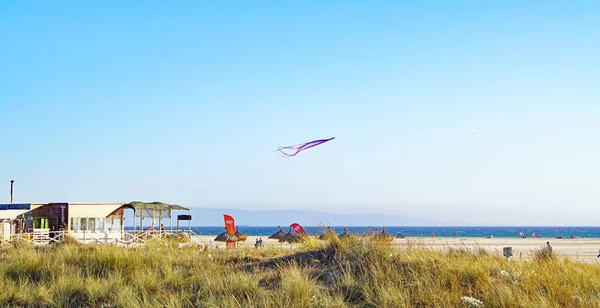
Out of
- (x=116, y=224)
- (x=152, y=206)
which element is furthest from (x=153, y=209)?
(x=116, y=224)

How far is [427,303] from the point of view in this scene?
10578 mm

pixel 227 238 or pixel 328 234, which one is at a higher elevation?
pixel 328 234

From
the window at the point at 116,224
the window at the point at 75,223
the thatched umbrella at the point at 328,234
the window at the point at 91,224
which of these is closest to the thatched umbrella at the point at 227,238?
the window at the point at 116,224

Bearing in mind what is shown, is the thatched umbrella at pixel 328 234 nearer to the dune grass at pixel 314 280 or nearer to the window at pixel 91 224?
the dune grass at pixel 314 280

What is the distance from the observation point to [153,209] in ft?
131

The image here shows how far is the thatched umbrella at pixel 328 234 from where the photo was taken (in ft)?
49.5

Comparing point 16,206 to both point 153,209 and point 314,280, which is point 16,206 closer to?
point 153,209

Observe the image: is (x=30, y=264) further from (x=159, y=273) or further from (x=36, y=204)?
(x=36, y=204)

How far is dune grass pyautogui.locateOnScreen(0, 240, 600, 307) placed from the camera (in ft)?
35.5

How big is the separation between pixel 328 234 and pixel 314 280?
122 inches

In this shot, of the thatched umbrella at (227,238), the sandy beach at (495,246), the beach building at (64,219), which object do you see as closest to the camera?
the sandy beach at (495,246)

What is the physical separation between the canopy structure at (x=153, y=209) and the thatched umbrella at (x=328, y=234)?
24025 mm

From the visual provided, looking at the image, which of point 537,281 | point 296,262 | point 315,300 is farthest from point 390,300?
point 296,262

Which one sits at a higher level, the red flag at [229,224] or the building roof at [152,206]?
the building roof at [152,206]
